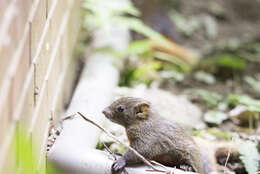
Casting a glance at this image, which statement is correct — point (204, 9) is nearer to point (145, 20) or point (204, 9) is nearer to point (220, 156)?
point (145, 20)

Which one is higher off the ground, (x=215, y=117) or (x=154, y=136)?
(x=154, y=136)

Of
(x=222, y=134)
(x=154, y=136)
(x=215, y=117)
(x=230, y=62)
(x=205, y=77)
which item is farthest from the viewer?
(x=230, y=62)

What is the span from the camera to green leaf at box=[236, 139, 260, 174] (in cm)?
473

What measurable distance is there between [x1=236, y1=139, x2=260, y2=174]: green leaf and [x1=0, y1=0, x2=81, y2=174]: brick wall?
1.87 meters

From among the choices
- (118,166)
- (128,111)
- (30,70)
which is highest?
(30,70)

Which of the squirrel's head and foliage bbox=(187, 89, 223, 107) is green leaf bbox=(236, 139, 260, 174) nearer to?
the squirrel's head

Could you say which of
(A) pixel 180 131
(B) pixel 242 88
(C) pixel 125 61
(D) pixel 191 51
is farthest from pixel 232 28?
(A) pixel 180 131

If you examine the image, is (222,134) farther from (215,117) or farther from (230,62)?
(230,62)

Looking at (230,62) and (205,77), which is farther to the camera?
(230,62)

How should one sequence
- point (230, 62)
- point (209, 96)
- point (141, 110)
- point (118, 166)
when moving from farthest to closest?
point (230, 62) → point (209, 96) → point (141, 110) → point (118, 166)

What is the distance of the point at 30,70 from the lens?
11.1 feet

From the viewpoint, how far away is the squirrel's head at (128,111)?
4.68 meters

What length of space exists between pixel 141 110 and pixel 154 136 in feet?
0.97

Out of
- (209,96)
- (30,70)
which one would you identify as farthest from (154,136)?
(209,96)
